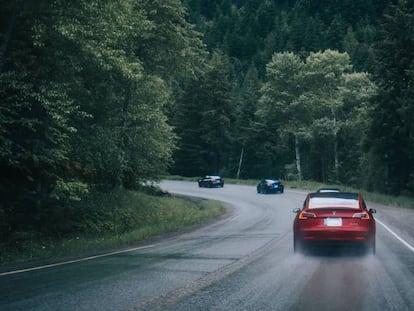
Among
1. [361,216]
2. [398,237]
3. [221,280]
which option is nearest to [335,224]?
[361,216]

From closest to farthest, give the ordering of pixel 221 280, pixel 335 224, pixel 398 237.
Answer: pixel 221 280 < pixel 335 224 < pixel 398 237

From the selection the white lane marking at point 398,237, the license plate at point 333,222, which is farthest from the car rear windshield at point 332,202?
the white lane marking at point 398,237

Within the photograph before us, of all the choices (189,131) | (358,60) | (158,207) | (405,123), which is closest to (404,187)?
(405,123)

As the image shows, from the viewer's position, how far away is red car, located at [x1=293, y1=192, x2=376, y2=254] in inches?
524

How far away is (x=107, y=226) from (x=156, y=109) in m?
7.84

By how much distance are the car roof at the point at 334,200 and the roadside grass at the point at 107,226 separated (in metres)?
6.21

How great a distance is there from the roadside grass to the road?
169 centimetres

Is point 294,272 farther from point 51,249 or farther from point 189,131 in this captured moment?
point 189,131

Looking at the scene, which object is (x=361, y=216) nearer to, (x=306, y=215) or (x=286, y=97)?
(x=306, y=215)

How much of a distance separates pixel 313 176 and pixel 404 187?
30565 millimetres

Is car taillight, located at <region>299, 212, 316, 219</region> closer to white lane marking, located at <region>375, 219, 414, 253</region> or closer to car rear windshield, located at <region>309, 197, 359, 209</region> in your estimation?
car rear windshield, located at <region>309, 197, 359, 209</region>

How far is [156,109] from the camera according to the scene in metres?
28.4

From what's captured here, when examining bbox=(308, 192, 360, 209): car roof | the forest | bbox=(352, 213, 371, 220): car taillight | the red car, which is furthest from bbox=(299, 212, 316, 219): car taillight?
the forest

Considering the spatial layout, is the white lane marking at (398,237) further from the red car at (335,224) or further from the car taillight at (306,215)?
the car taillight at (306,215)
